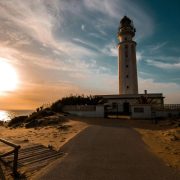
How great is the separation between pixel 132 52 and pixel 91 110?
63.3 feet

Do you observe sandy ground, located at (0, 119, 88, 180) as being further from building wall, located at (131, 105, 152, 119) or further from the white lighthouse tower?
the white lighthouse tower

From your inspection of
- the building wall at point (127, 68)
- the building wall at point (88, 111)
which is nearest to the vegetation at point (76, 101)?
the building wall at point (88, 111)

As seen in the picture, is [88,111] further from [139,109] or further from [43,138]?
[43,138]

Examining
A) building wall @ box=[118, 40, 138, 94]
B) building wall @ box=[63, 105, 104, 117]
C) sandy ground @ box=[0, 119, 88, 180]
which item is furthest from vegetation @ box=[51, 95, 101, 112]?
sandy ground @ box=[0, 119, 88, 180]

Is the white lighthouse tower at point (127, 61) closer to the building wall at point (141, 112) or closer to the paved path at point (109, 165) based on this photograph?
the building wall at point (141, 112)

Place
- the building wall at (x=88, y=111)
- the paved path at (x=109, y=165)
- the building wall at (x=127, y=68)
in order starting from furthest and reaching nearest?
the building wall at (x=127, y=68) → the building wall at (x=88, y=111) → the paved path at (x=109, y=165)

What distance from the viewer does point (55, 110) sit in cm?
3500

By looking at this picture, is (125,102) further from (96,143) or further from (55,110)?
(96,143)

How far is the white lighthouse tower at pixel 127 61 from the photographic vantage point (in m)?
42.6

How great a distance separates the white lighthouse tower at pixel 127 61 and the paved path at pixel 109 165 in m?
31.4

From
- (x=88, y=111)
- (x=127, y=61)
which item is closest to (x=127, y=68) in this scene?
(x=127, y=61)

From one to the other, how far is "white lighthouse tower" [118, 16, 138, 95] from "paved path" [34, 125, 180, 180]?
31.4 metres

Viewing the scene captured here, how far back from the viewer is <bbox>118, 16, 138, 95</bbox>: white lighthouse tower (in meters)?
42.6

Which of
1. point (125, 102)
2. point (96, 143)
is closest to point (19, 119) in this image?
point (125, 102)
